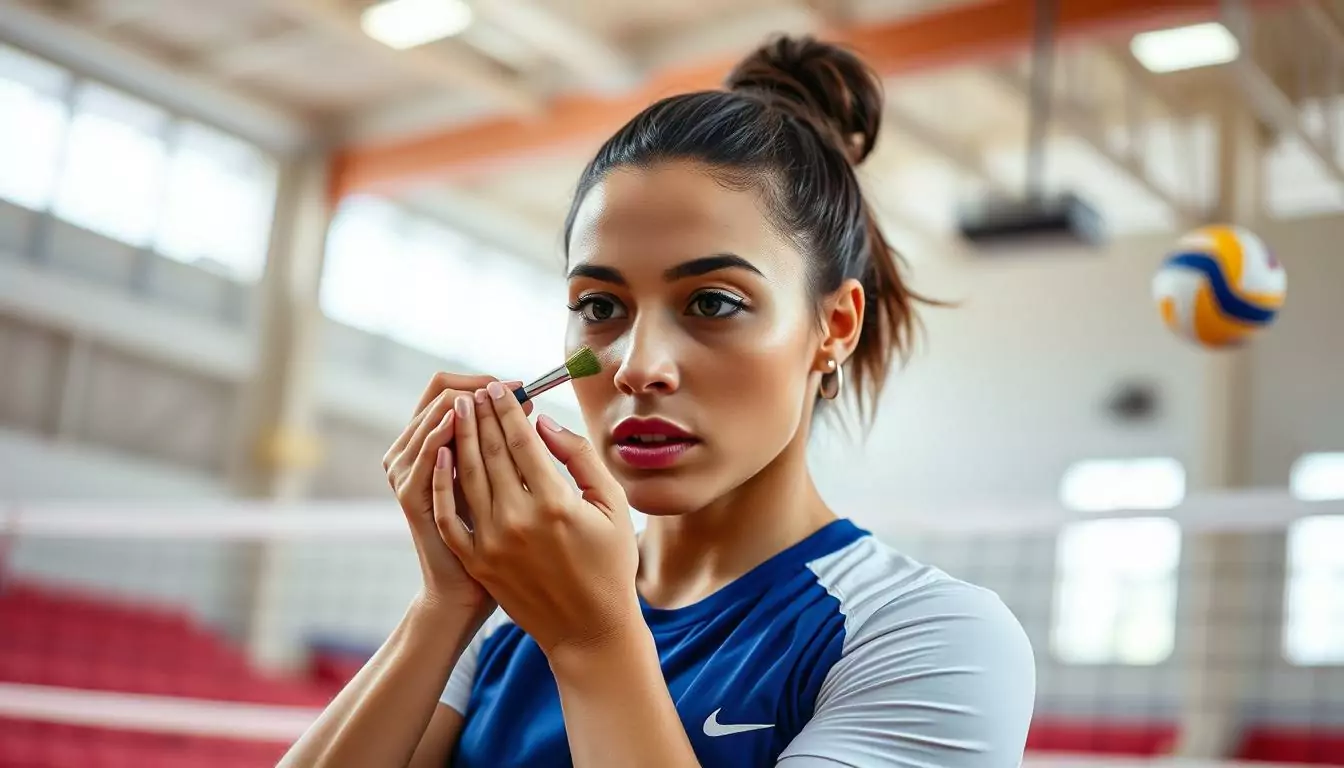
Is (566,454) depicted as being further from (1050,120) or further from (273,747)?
(1050,120)

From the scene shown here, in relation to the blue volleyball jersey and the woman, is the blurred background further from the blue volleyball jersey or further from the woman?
the blue volleyball jersey

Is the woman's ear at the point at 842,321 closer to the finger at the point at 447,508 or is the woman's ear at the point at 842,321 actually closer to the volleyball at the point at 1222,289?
the finger at the point at 447,508

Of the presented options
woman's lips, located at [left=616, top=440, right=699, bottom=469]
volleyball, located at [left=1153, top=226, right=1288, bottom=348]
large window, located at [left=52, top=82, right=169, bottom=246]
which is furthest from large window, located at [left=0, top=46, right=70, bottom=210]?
woman's lips, located at [left=616, top=440, right=699, bottom=469]

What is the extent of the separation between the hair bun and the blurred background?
573 cm

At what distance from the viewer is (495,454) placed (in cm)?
102

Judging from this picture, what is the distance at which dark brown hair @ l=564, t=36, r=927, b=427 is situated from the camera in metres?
1.24

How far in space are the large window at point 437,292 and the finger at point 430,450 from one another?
1052 cm

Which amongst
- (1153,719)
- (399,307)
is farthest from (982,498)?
(399,307)

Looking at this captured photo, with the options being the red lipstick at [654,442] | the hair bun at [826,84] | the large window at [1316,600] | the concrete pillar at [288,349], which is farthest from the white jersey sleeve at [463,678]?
the large window at [1316,600]

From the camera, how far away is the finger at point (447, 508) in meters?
1.04

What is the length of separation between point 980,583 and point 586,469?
29.5 ft

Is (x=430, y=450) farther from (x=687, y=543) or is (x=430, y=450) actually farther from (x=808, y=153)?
(x=808, y=153)

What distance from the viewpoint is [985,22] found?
26.3 ft

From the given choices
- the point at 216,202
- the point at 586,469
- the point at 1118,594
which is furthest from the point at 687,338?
the point at 1118,594
